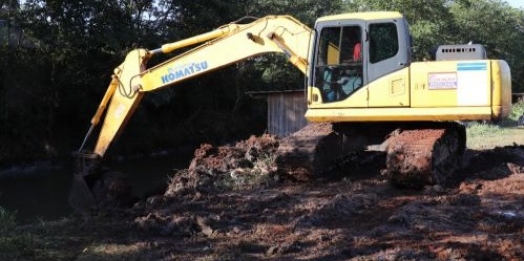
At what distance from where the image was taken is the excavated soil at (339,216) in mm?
5523

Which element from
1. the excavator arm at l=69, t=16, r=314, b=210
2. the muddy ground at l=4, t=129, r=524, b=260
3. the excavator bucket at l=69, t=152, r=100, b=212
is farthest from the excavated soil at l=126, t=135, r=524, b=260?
the excavator arm at l=69, t=16, r=314, b=210

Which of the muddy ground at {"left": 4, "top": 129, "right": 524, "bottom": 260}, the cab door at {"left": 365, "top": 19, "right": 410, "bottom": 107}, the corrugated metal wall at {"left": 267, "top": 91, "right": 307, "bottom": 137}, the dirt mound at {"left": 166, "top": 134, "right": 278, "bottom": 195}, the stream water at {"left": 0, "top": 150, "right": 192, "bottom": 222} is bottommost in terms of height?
the stream water at {"left": 0, "top": 150, "right": 192, "bottom": 222}

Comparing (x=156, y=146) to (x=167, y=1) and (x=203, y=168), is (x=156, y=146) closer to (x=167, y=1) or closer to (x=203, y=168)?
(x=167, y=1)

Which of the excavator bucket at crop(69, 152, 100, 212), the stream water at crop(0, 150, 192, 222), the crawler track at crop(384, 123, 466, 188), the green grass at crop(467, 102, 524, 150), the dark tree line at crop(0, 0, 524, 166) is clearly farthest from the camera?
the dark tree line at crop(0, 0, 524, 166)

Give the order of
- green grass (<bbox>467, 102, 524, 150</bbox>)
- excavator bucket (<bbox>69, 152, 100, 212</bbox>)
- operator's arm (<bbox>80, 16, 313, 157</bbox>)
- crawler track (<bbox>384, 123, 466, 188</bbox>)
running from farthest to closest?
green grass (<bbox>467, 102, 524, 150</bbox>) → excavator bucket (<bbox>69, 152, 100, 212</bbox>) → operator's arm (<bbox>80, 16, 313, 157</bbox>) → crawler track (<bbox>384, 123, 466, 188</bbox>)

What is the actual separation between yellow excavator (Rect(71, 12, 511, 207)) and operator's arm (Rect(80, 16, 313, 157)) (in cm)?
2

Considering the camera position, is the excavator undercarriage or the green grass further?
the green grass

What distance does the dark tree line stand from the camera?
20.2 m

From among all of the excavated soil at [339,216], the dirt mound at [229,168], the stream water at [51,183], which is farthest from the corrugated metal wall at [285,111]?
the excavated soil at [339,216]

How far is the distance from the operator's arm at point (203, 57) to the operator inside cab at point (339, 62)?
0.54 metres

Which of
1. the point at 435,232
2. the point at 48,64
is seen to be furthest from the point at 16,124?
the point at 435,232

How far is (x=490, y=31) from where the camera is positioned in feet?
122

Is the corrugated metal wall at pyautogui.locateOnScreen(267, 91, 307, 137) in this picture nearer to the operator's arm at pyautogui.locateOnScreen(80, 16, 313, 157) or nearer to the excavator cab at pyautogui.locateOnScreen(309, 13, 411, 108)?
the operator's arm at pyautogui.locateOnScreen(80, 16, 313, 157)

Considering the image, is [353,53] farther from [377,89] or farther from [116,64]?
[116,64]
